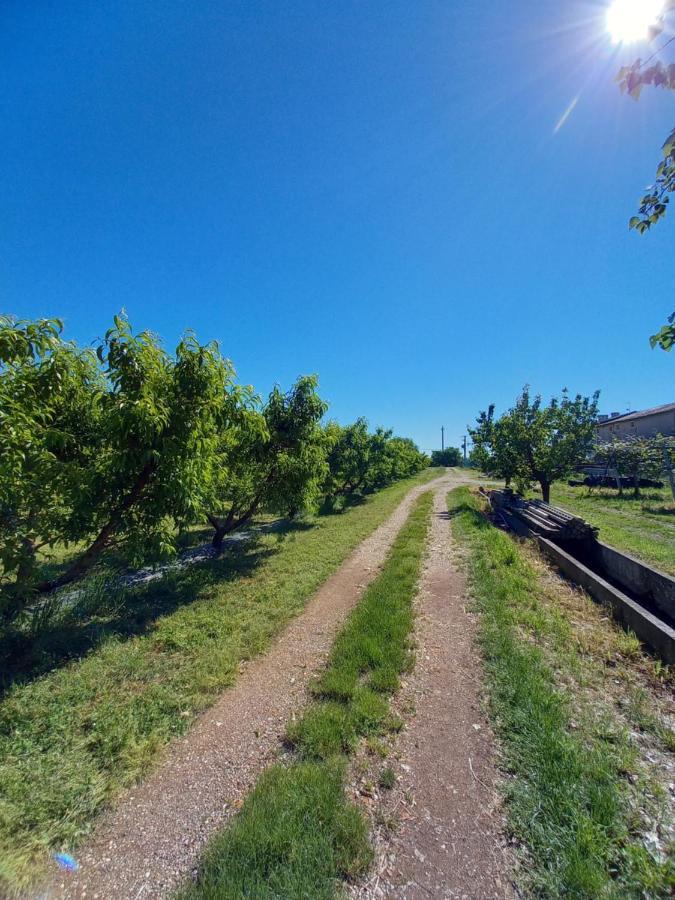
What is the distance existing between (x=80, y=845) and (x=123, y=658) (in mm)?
2543

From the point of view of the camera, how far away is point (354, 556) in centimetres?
968

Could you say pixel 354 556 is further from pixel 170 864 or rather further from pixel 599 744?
pixel 170 864

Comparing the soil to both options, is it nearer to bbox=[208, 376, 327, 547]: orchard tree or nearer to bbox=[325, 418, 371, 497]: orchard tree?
bbox=[208, 376, 327, 547]: orchard tree

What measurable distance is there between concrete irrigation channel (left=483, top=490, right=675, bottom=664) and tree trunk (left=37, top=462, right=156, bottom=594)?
821 centimetres

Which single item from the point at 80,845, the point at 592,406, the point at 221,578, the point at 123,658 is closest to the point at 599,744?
the point at 80,845

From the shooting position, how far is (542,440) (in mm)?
15461

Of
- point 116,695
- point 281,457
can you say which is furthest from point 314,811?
point 281,457

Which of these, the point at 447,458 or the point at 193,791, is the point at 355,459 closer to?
the point at 193,791

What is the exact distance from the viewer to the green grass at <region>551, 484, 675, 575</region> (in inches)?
354

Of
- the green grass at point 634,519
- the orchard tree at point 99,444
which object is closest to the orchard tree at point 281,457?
the orchard tree at point 99,444

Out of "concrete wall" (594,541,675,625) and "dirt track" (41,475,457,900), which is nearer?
"dirt track" (41,475,457,900)

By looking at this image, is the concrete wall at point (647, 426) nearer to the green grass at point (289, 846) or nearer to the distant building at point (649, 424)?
the distant building at point (649, 424)

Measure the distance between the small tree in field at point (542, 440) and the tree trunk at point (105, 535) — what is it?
16658 millimetres

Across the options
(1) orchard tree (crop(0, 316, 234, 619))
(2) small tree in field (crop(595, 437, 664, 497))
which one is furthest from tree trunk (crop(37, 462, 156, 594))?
(2) small tree in field (crop(595, 437, 664, 497))
